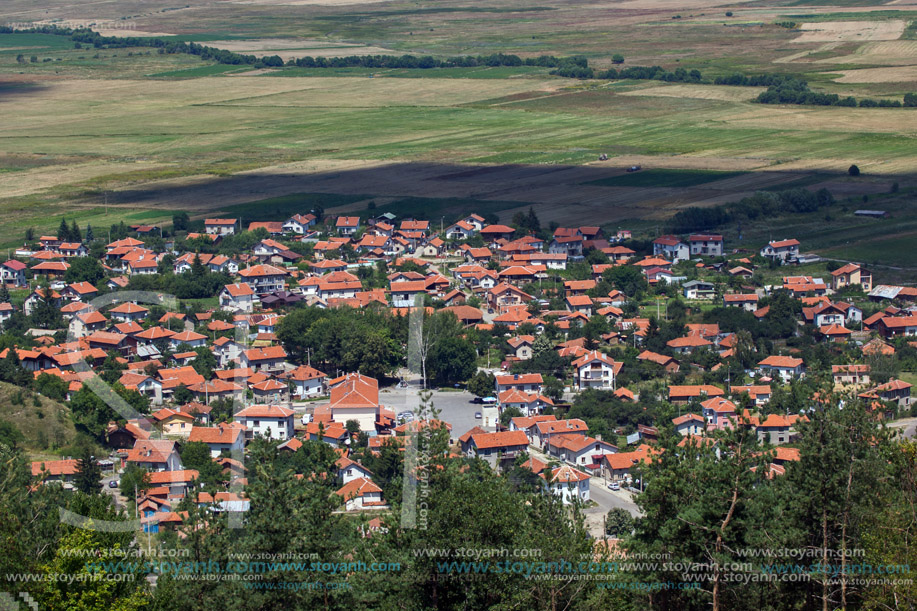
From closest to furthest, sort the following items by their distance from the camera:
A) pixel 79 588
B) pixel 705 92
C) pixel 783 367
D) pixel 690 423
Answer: pixel 79 588 < pixel 690 423 < pixel 783 367 < pixel 705 92

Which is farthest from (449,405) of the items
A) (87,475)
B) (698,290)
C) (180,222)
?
(180,222)

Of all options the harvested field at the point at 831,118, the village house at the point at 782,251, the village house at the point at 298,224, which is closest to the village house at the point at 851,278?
the village house at the point at 782,251

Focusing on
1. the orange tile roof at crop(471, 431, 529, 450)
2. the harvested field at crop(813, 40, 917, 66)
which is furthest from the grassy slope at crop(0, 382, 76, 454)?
the harvested field at crop(813, 40, 917, 66)

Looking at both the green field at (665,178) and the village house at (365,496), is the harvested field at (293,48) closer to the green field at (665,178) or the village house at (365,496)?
the green field at (665,178)

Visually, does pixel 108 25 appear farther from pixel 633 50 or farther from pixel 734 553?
pixel 734 553

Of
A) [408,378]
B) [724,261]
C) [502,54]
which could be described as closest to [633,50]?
[502,54]

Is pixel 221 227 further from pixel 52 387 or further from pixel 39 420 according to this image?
pixel 39 420
